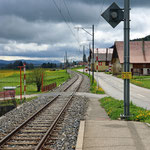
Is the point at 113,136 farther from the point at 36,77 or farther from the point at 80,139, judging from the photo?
the point at 36,77

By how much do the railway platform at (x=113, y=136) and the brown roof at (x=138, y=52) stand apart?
5273cm

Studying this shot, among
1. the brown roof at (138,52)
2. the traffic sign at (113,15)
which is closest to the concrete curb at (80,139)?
the traffic sign at (113,15)

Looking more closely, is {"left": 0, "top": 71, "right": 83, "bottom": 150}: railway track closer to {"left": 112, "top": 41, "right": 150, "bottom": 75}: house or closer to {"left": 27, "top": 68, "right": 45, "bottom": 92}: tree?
{"left": 27, "top": 68, "right": 45, "bottom": 92}: tree

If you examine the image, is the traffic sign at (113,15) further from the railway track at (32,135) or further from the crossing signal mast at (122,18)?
the railway track at (32,135)

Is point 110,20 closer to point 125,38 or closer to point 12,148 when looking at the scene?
point 125,38

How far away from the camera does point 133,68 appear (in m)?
61.9

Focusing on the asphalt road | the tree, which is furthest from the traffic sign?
the tree

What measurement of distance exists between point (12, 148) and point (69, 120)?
4381 mm

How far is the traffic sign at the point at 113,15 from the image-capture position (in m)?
10.5

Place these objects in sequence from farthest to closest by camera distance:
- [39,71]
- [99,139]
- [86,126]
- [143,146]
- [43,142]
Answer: [39,71] < [86,126] < [43,142] < [99,139] < [143,146]

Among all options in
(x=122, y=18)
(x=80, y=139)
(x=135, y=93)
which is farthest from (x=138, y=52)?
(x=80, y=139)

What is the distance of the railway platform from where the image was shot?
7.09 metres

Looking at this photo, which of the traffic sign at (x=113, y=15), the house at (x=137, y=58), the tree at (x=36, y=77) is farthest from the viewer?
the house at (x=137, y=58)

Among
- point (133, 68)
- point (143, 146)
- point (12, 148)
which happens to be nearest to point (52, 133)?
point (12, 148)
